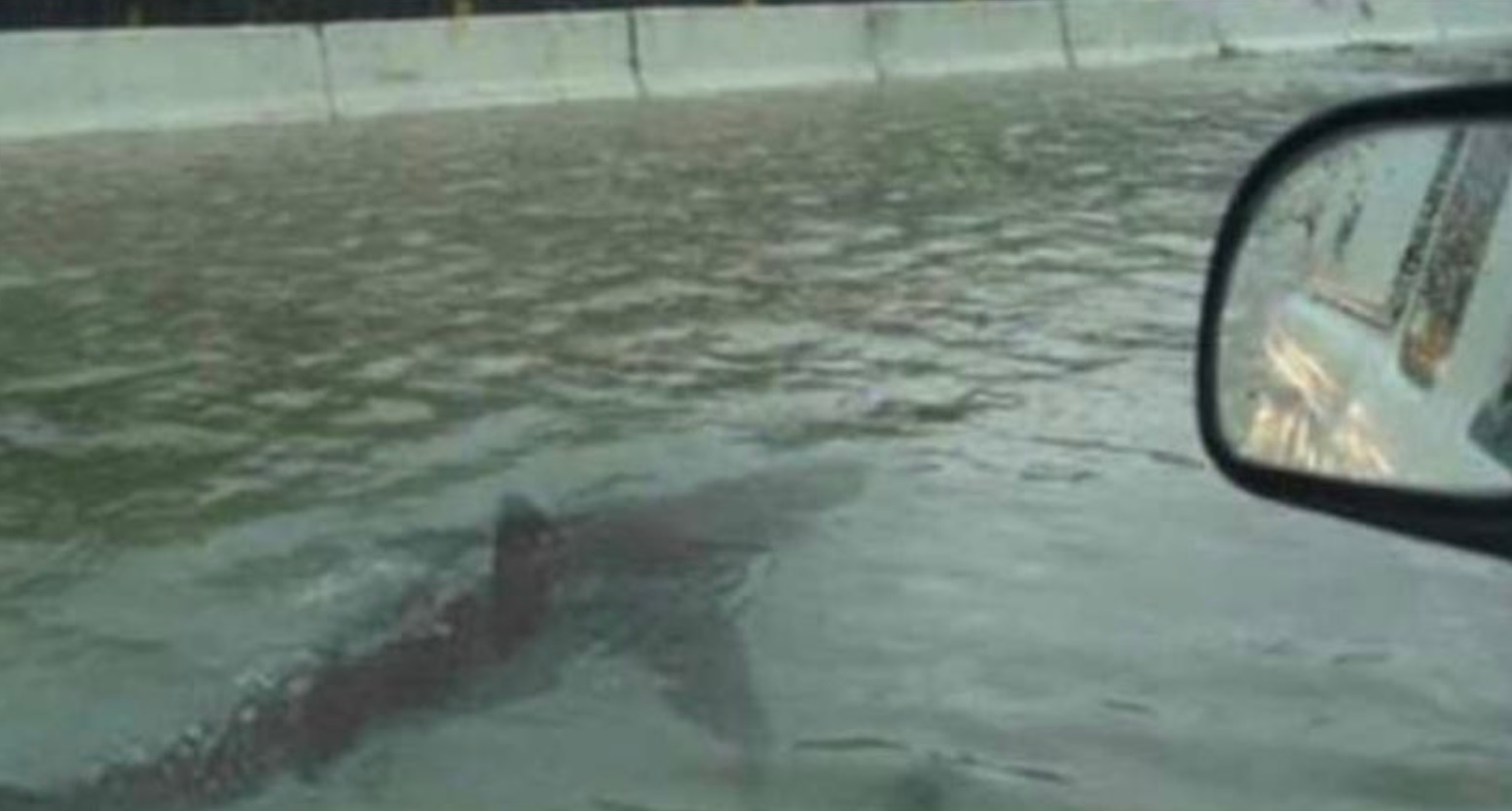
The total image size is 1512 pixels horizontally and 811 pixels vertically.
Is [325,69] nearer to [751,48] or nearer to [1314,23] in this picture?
[751,48]

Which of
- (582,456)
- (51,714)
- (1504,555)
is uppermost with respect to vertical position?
(1504,555)

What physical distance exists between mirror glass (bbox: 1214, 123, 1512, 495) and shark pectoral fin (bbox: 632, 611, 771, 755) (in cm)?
254

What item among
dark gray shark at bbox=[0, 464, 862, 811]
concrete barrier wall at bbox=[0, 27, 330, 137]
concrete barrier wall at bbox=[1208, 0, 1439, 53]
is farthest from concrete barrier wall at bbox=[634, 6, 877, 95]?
dark gray shark at bbox=[0, 464, 862, 811]

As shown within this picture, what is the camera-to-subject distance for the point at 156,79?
802 inches

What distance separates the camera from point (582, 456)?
8719 millimetres

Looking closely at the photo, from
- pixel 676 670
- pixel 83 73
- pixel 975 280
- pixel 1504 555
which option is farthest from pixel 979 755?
pixel 83 73

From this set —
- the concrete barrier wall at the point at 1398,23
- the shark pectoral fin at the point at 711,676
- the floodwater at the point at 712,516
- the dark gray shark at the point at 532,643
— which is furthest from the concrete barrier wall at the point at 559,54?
the shark pectoral fin at the point at 711,676

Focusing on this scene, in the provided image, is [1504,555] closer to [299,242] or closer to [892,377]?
[892,377]

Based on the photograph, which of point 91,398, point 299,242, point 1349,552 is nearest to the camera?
point 1349,552

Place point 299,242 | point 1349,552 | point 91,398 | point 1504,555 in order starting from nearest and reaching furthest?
point 1504,555 < point 1349,552 < point 91,398 < point 299,242

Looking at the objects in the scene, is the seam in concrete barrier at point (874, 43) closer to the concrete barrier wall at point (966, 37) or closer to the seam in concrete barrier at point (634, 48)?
the concrete barrier wall at point (966, 37)

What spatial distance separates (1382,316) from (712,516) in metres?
4.77

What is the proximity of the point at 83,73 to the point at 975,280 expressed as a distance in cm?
929

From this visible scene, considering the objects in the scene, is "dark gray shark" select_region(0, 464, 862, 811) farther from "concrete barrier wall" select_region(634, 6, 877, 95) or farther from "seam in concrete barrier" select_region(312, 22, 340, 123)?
"concrete barrier wall" select_region(634, 6, 877, 95)
